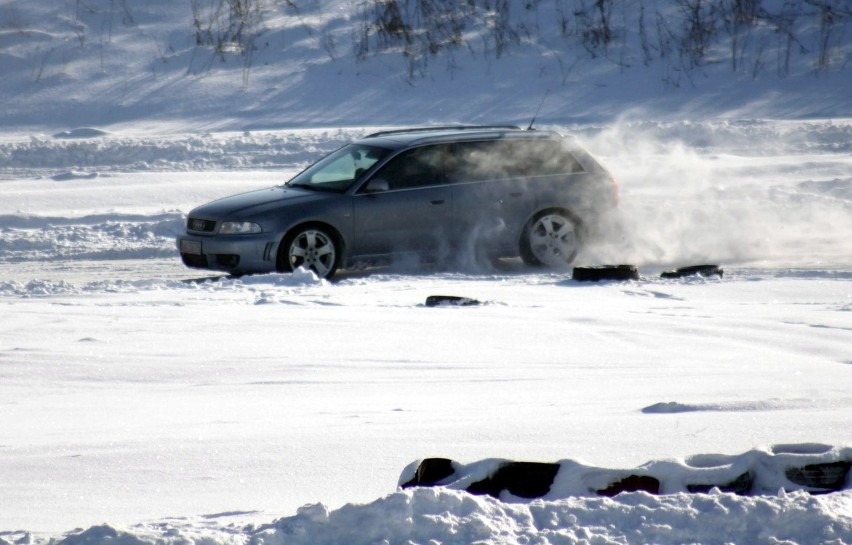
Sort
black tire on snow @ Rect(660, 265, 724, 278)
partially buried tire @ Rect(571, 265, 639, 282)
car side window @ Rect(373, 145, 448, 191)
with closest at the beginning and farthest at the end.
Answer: partially buried tire @ Rect(571, 265, 639, 282)
black tire on snow @ Rect(660, 265, 724, 278)
car side window @ Rect(373, 145, 448, 191)

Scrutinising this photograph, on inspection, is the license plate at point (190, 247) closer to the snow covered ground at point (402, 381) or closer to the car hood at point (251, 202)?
the car hood at point (251, 202)

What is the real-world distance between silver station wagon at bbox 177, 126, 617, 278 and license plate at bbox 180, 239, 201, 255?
12 millimetres

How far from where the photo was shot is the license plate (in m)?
11.4

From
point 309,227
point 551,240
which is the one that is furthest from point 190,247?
point 551,240

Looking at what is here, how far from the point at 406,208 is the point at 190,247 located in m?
2.02

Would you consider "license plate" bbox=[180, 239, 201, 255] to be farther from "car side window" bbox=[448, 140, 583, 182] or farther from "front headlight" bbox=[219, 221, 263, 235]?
"car side window" bbox=[448, 140, 583, 182]

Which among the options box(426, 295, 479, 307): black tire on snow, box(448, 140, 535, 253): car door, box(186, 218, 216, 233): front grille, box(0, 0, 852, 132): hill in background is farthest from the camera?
box(0, 0, 852, 132): hill in background

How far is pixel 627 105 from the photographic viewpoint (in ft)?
72.9

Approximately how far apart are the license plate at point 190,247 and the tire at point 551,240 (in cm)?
304

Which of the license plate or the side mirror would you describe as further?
the side mirror

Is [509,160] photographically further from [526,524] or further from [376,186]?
[526,524]

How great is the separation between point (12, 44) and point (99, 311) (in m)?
17.9

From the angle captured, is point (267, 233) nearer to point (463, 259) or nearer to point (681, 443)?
point (463, 259)

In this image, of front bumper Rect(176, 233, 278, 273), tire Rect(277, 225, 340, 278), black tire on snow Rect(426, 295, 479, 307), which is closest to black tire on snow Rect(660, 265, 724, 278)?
black tire on snow Rect(426, 295, 479, 307)
